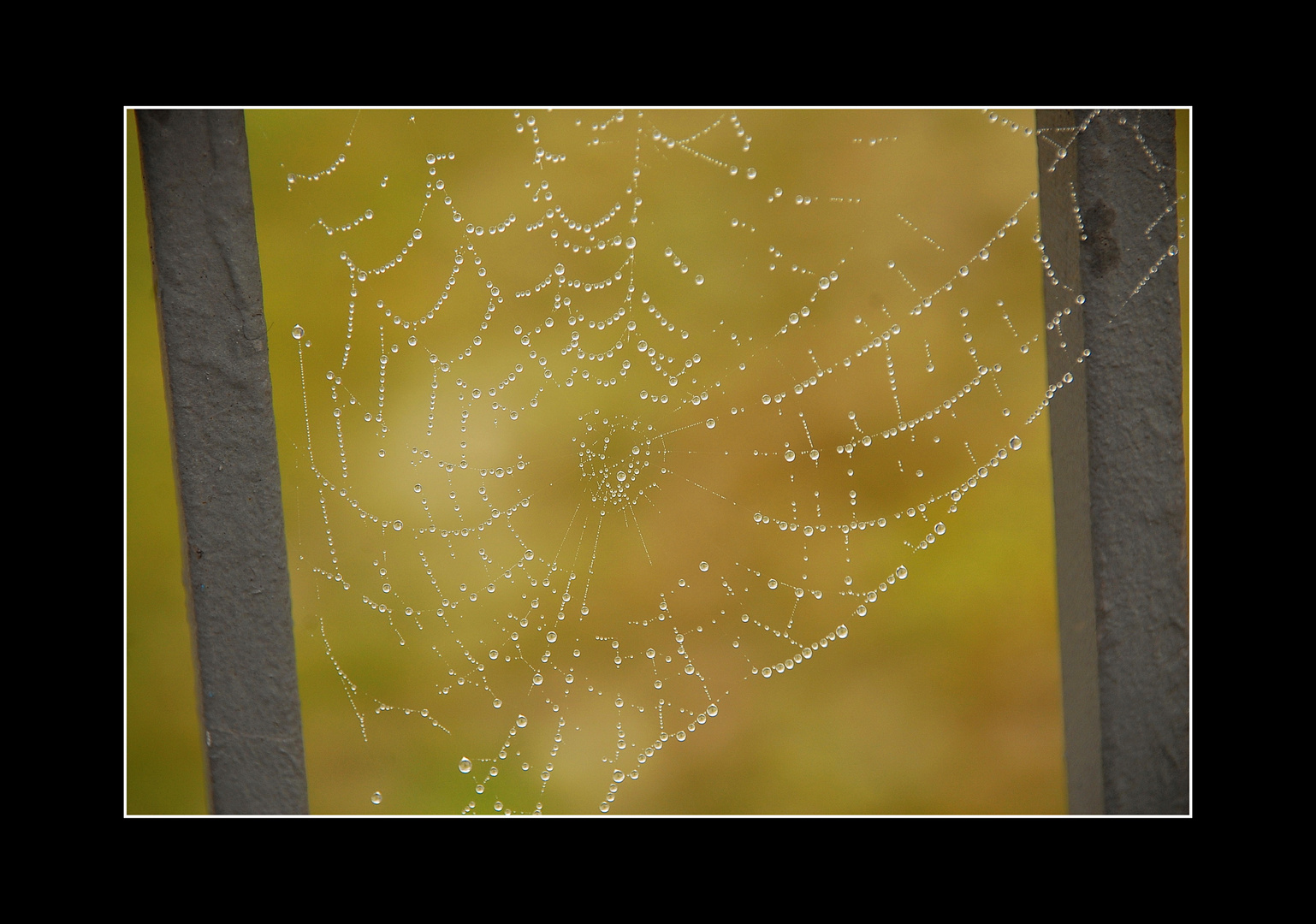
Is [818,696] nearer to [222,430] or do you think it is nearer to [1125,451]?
[1125,451]

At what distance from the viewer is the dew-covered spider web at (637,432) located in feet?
3.61

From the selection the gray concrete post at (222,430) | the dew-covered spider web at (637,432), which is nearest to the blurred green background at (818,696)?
the dew-covered spider web at (637,432)

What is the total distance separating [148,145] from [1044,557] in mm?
1414

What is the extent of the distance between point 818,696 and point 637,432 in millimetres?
550

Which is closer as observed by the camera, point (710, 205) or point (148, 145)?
point (148, 145)

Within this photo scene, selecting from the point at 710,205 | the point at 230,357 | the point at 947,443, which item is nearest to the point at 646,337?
the point at 710,205

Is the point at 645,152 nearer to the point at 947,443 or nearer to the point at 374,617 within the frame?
the point at 947,443

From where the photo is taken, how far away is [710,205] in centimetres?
127

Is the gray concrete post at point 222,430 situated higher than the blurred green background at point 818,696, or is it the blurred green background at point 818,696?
the gray concrete post at point 222,430

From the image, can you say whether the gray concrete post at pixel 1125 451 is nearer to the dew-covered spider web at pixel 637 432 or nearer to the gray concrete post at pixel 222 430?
the dew-covered spider web at pixel 637 432

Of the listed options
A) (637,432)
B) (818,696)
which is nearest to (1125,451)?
(637,432)

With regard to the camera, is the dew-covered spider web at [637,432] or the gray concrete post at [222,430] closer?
the gray concrete post at [222,430]

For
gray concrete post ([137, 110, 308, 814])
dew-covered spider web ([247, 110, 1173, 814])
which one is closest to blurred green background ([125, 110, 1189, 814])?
dew-covered spider web ([247, 110, 1173, 814])

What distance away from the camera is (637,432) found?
1190mm
